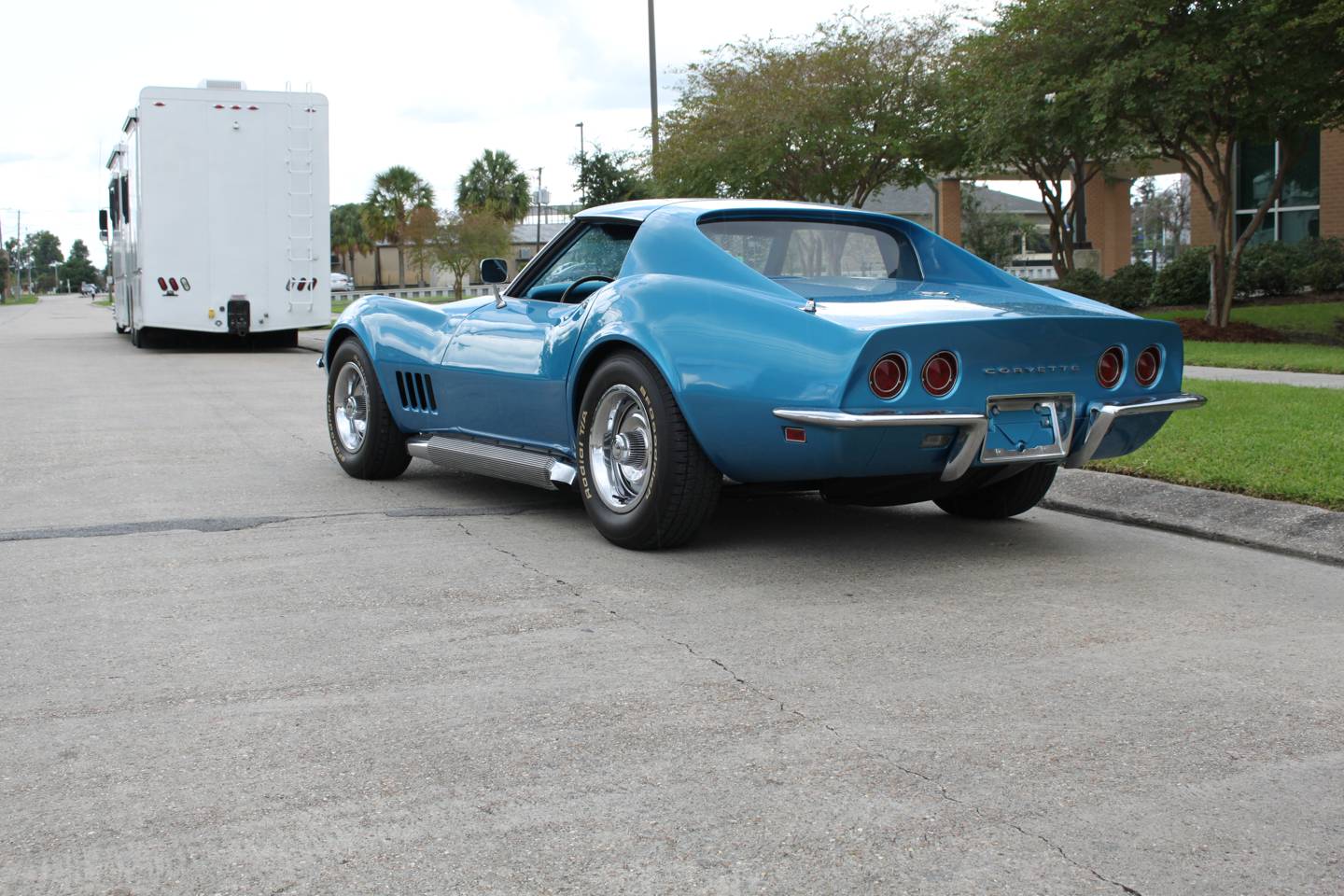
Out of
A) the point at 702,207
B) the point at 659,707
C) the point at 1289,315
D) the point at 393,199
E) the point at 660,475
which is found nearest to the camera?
the point at 659,707

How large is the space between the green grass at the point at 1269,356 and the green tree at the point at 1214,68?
226 centimetres

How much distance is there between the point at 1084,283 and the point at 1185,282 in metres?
1.70

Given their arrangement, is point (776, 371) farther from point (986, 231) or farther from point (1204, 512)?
point (986, 231)

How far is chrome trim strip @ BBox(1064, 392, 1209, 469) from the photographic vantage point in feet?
18.8

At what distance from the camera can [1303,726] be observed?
383 cm

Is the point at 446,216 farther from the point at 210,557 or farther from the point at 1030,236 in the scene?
the point at 210,557

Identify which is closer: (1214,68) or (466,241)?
(1214,68)

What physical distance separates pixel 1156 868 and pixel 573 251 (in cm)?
468

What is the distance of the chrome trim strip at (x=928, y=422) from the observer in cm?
519

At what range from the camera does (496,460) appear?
6922 mm

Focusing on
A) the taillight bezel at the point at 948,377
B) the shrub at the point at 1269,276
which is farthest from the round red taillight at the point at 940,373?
the shrub at the point at 1269,276

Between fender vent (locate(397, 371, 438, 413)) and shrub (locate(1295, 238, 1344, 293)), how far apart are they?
22.1 meters

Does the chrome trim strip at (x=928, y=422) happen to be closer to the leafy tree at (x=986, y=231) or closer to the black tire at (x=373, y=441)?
the black tire at (x=373, y=441)

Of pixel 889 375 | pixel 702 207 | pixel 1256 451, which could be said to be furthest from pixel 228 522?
pixel 1256 451
